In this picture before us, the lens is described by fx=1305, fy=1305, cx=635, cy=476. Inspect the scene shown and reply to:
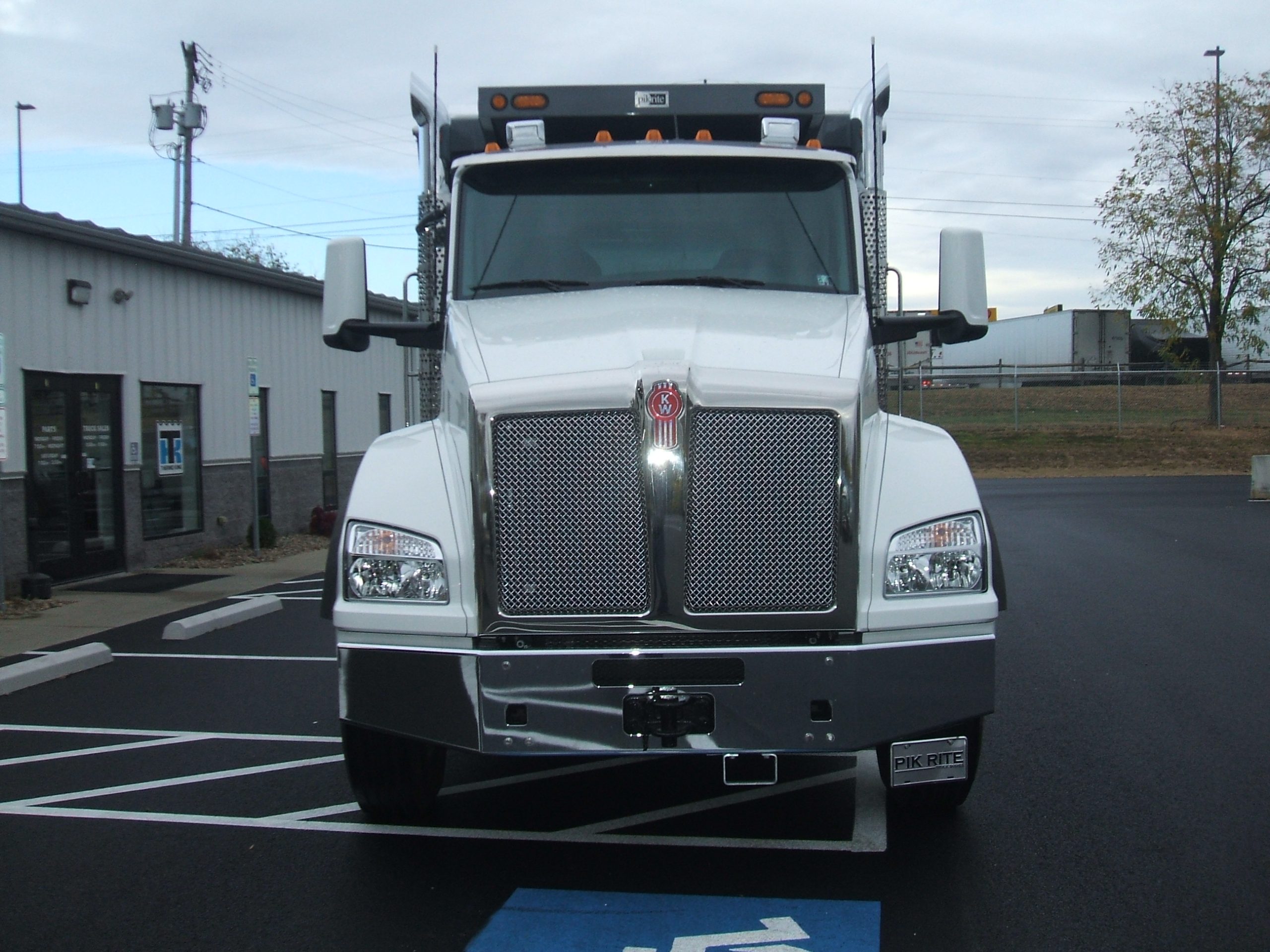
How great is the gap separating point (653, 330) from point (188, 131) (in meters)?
36.3

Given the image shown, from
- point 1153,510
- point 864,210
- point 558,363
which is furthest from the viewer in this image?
point 1153,510

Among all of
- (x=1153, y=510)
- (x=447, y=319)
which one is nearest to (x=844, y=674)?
(x=447, y=319)

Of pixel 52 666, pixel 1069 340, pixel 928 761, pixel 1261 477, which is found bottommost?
pixel 52 666

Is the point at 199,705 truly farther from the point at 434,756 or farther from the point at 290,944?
the point at 290,944

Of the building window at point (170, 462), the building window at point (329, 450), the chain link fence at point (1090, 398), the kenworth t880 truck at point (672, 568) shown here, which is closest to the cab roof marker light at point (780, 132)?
the kenworth t880 truck at point (672, 568)

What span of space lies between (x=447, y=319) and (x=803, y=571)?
215 cm

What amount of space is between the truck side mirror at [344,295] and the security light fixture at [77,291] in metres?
9.30

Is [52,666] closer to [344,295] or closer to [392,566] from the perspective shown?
[344,295]

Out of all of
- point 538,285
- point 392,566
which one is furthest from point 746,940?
point 538,285

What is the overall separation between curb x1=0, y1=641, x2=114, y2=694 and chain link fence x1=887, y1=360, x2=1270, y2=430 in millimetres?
26259

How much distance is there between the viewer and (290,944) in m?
4.06

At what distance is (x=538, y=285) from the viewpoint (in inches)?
227

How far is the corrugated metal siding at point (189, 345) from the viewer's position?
43.8ft

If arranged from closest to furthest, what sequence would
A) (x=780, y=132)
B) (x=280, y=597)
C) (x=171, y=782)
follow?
(x=171, y=782) → (x=780, y=132) → (x=280, y=597)
